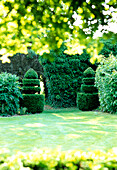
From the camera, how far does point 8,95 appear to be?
1349 centimetres

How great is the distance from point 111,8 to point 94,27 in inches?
20.4

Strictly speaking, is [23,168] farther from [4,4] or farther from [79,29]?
[4,4]

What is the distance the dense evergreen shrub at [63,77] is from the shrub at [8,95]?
496cm

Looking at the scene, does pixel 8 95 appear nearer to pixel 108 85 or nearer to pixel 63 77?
pixel 108 85

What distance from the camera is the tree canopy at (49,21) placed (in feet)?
14.0

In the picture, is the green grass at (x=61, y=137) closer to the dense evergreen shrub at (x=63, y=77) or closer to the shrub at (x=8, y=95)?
the shrub at (x=8, y=95)

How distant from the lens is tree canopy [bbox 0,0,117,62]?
428cm

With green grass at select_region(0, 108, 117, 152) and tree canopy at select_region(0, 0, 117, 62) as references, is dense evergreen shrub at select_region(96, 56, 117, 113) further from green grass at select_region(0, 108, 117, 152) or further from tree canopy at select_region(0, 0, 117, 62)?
tree canopy at select_region(0, 0, 117, 62)

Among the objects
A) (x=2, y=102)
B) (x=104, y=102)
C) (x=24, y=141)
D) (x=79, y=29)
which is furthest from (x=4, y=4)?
(x=104, y=102)

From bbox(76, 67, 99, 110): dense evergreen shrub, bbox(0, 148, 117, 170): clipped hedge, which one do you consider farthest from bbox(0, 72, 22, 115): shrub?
bbox(0, 148, 117, 170): clipped hedge

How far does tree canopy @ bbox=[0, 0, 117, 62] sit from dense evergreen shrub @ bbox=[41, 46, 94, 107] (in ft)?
45.5

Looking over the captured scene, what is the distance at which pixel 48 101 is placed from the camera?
65.9 ft

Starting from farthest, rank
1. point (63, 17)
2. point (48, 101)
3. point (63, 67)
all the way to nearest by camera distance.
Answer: point (48, 101) < point (63, 67) < point (63, 17)

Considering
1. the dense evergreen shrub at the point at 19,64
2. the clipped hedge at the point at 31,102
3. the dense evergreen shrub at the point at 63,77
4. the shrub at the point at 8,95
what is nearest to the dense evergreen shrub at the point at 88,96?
the dense evergreen shrub at the point at 63,77
